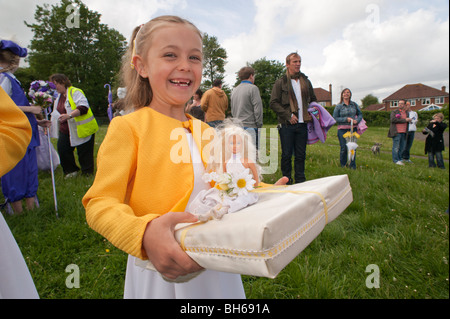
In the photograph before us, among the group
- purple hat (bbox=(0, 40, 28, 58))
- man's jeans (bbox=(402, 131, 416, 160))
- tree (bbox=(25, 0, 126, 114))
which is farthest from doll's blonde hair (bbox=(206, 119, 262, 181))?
tree (bbox=(25, 0, 126, 114))

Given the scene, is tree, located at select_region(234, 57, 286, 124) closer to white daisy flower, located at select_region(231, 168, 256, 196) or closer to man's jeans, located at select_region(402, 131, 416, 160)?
man's jeans, located at select_region(402, 131, 416, 160)

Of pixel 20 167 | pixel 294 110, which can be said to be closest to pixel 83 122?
pixel 20 167

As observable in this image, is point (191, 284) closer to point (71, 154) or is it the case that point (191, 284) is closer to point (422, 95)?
point (71, 154)

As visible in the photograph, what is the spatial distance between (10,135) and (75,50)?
127 feet

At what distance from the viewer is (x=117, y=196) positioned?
98 cm

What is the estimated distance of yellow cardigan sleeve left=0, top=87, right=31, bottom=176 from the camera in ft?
3.78

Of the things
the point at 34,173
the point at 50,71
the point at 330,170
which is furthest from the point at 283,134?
the point at 50,71

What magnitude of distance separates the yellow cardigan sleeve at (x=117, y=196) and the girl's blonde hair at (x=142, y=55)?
23 cm

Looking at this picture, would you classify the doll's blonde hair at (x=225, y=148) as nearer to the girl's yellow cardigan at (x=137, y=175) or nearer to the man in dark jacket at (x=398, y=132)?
the girl's yellow cardigan at (x=137, y=175)

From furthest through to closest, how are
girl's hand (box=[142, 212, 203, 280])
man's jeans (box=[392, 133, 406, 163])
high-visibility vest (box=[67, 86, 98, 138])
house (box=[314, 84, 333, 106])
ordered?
house (box=[314, 84, 333, 106]), man's jeans (box=[392, 133, 406, 163]), high-visibility vest (box=[67, 86, 98, 138]), girl's hand (box=[142, 212, 203, 280])

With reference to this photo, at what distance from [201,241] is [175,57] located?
77cm

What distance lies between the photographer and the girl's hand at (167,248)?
0.79 metres

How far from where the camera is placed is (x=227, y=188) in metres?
1.10

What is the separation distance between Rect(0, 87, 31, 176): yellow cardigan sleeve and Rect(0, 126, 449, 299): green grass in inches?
64.9
